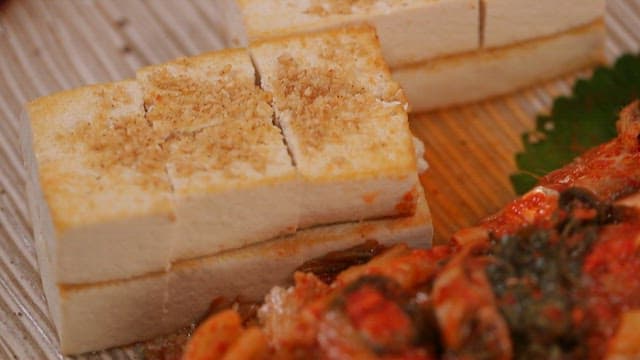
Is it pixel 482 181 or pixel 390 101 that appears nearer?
pixel 390 101

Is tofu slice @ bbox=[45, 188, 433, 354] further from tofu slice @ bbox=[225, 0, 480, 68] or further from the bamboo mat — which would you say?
tofu slice @ bbox=[225, 0, 480, 68]

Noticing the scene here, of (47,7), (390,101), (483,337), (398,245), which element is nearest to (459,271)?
(483,337)

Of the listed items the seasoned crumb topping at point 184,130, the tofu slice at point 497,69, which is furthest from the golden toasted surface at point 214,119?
the tofu slice at point 497,69

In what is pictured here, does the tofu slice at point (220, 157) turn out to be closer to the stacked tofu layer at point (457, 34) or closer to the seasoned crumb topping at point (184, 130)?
the seasoned crumb topping at point (184, 130)

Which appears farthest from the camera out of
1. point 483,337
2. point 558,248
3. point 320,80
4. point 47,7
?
point 47,7

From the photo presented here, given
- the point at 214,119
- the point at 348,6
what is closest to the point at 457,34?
the point at 348,6

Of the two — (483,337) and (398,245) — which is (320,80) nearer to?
(398,245)

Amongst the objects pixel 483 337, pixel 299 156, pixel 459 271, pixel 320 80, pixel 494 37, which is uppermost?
pixel 494 37
